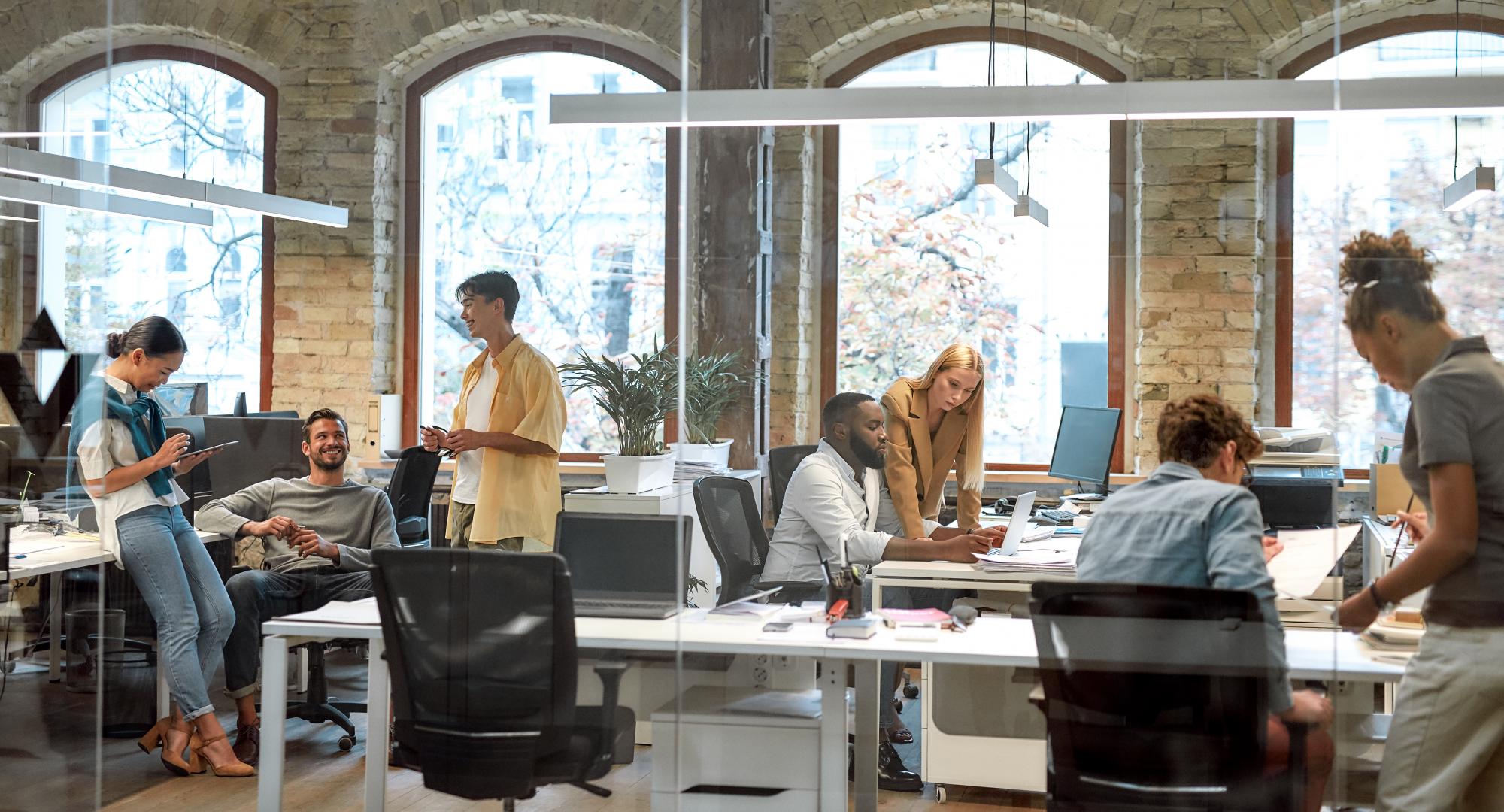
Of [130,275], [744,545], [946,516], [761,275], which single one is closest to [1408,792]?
[946,516]

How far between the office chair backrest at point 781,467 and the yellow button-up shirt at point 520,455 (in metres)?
0.68

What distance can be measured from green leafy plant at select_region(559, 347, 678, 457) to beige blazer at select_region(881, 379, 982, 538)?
73 centimetres

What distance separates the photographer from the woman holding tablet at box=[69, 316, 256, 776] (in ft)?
13.6

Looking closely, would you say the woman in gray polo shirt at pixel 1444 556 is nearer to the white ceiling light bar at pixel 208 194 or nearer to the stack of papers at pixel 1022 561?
the stack of papers at pixel 1022 561

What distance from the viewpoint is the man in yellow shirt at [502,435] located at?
402cm

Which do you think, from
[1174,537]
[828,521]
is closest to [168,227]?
[828,521]

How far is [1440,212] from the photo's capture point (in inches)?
139

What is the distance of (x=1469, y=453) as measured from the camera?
3172mm

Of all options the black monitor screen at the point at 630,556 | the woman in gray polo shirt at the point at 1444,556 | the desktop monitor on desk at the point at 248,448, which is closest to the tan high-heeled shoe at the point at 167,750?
the desktop monitor on desk at the point at 248,448

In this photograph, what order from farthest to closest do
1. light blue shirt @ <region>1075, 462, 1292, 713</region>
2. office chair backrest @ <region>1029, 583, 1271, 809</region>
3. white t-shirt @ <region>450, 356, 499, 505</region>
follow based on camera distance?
white t-shirt @ <region>450, 356, 499, 505</region> → office chair backrest @ <region>1029, 583, 1271, 809</region> → light blue shirt @ <region>1075, 462, 1292, 713</region>

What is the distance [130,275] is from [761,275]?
6.91 feet

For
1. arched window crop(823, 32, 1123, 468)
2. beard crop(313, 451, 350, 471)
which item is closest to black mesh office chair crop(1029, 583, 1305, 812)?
arched window crop(823, 32, 1123, 468)

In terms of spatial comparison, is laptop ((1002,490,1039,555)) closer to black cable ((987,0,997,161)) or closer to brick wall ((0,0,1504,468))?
brick wall ((0,0,1504,468))

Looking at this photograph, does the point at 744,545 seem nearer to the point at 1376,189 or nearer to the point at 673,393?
the point at 673,393
